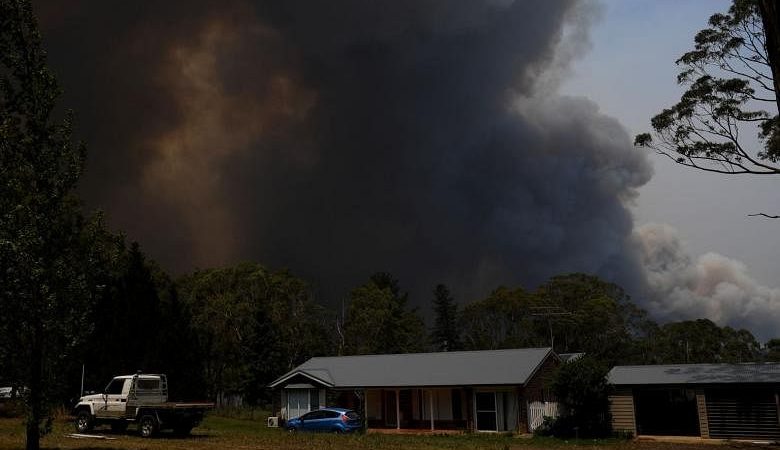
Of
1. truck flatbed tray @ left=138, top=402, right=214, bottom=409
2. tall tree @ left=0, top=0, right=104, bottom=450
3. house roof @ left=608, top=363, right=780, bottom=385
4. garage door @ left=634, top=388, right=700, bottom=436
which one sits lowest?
garage door @ left=634, top=388, right=700, bottom=436

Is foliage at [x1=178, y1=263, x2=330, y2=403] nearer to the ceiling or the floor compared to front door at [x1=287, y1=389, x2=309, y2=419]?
nearer to the ceiling

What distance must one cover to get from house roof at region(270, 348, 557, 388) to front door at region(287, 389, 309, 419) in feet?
3.29

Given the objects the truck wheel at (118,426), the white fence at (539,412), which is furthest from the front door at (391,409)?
the truck wheel at (118,426)

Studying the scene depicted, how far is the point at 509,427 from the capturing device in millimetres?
37156

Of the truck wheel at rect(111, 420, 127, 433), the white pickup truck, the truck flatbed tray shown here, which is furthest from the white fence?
the truck wheel at rect(111, 420, 127, 433)

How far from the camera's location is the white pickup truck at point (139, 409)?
2780cm

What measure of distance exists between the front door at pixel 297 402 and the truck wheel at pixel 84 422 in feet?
49.6

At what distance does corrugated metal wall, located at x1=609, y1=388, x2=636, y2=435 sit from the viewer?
111 feet

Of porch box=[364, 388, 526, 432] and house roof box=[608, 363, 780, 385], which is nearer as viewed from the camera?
house roof box=[608, 363, 780, 385]

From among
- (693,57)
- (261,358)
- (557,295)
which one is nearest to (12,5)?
(693,57)

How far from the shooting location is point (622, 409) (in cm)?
3428

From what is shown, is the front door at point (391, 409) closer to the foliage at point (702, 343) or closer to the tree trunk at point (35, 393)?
the tree trunk at point (35, 393)

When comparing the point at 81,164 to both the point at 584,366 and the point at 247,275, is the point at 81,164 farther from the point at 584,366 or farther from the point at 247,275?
the point at 247,275

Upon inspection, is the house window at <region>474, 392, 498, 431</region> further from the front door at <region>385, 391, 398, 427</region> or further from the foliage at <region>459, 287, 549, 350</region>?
the foliage at <region>459, 287, 549, 350</region>
